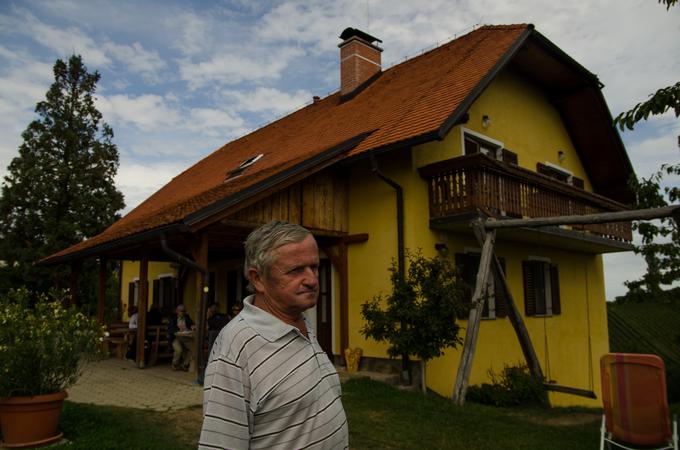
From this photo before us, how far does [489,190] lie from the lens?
924 centimetres

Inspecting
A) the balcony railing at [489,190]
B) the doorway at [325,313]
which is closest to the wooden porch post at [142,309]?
the doorway at [325,313]

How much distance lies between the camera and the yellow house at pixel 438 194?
30.3 ft

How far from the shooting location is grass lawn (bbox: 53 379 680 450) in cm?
564

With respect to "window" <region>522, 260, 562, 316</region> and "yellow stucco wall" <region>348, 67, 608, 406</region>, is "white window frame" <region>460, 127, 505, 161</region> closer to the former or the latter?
→ "yellow stucco wall" <region>348, 67, 608, 406</region>

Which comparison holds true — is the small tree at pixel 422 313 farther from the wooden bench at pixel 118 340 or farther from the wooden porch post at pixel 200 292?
the wooden bench at pixel 118 340

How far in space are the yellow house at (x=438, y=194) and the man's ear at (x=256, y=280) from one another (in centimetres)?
624

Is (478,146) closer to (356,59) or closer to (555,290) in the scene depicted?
(555,290)

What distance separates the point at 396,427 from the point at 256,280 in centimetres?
519

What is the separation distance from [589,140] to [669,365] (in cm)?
803

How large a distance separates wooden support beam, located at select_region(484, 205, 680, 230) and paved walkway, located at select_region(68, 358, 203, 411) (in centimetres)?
504

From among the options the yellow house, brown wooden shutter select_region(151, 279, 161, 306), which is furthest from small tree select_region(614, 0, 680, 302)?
brown wooden shutter select_region(151, 279, 161, 306)

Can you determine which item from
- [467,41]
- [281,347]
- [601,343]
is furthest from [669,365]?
[281,347]

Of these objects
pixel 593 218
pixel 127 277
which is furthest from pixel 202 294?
pixel 127 277

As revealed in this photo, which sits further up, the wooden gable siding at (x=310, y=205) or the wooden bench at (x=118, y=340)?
the wooden gable siding at (x=310, y=205)
